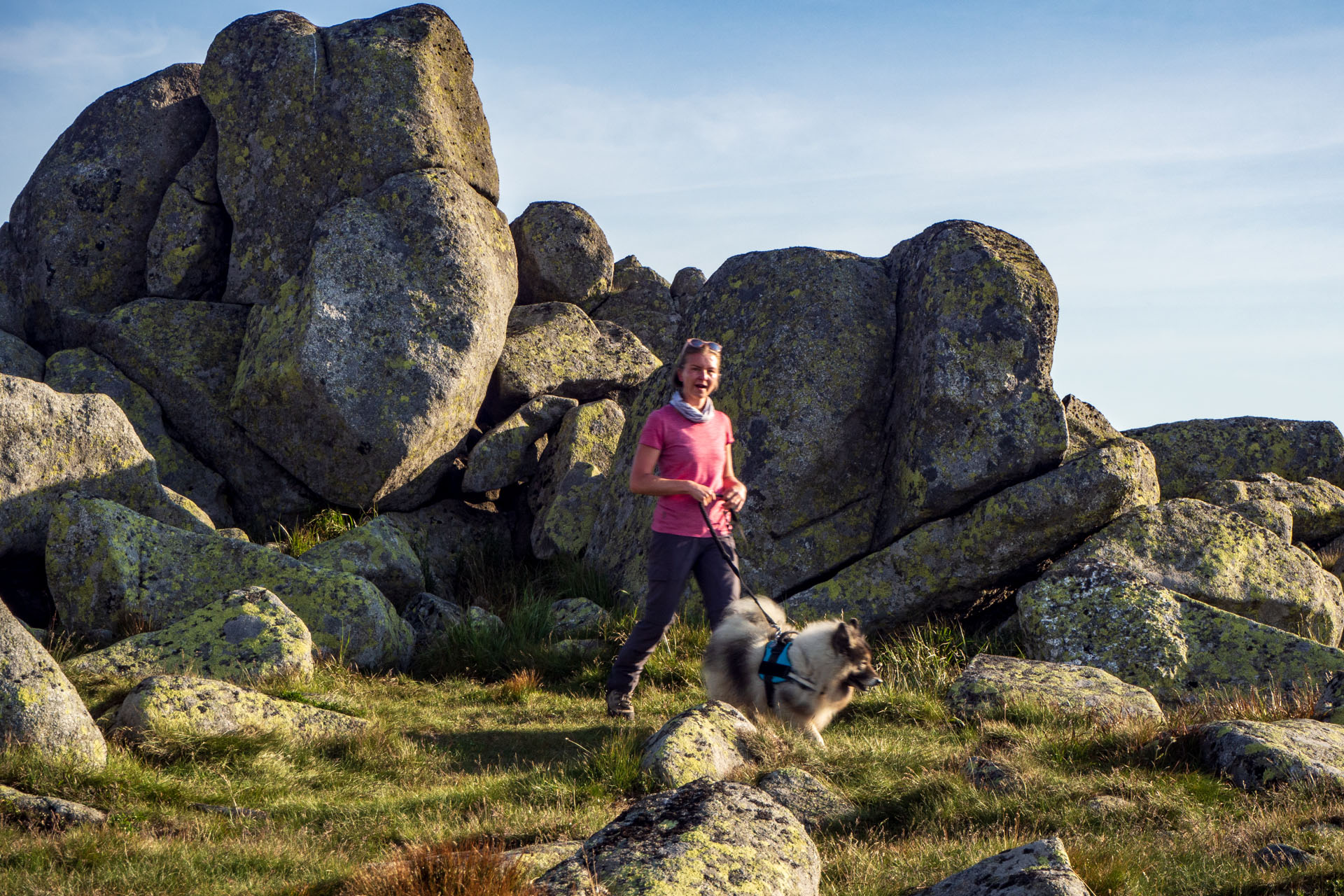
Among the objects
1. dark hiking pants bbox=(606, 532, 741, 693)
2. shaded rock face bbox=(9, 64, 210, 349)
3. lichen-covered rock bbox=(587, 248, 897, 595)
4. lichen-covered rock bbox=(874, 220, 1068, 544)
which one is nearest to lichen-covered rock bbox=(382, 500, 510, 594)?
lichen-covered rock bbox=(587, 248, 897, 595)

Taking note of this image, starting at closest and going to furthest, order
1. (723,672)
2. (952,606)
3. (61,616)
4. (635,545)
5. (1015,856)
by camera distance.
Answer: (1015,856) → (723,672) → (61,616) → (952,606) → (635,545)

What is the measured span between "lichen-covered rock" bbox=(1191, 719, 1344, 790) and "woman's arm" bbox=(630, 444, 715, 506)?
14.6 feet

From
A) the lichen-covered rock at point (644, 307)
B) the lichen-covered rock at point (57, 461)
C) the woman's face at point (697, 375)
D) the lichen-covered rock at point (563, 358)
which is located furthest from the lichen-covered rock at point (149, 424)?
the woman's face at point (697, 375)

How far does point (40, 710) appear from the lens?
25.1 feet

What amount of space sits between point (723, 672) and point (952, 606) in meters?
5.82

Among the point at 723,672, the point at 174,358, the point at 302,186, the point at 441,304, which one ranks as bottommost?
the point at 723,672

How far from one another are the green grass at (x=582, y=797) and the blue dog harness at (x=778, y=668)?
0.41 m

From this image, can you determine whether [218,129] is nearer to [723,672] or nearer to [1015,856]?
[723,672]

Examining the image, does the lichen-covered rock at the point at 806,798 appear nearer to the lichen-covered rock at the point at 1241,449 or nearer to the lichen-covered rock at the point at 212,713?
the lichen-covered rock at the point at 212,713

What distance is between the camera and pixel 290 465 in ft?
55.0

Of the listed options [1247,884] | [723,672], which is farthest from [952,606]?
[1247,884]

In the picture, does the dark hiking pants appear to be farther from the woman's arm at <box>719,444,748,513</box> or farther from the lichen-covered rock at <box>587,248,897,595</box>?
the lichen-covered rock at <box>587,248,897,595</box>

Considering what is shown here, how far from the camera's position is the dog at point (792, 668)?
833cm

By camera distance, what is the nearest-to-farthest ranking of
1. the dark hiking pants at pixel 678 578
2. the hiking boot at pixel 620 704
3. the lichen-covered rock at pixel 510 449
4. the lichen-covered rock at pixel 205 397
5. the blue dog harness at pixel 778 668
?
1. the blue dog harness at pixel 778 668
2. the dark hiking pants at pixel 678 578
3. the hiking boot at pixel 620 704
4. the lichen-covered rock at pixel 205 397
5. the lichen-covered rock at pixel 510 449
